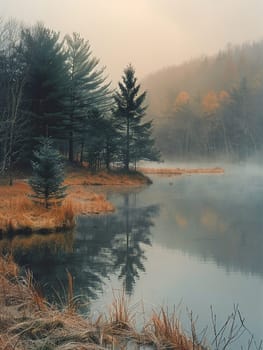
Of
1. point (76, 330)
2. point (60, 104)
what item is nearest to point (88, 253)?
point (76, 330)

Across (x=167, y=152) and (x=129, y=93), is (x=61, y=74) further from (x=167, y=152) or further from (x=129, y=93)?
(x=167, y=152)

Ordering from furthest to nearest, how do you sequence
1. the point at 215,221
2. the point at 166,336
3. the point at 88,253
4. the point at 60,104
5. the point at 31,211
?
the point at 60,104
the point at 215,221
the point at 31,211
the point at 88,253
the point at 166,336

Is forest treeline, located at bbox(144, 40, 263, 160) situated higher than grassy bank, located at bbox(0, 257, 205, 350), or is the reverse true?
forest treeline, located at bbox(144, 40, 263, 160)

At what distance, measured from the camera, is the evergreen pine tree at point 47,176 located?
5.61 meters

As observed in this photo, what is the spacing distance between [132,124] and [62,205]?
2.03 m

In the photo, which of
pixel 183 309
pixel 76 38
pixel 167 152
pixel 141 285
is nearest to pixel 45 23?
pixel 76 38

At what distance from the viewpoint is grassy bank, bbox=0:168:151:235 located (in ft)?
17.5

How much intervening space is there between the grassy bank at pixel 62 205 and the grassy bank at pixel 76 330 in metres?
2.77

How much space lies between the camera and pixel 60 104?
6555 millimetres

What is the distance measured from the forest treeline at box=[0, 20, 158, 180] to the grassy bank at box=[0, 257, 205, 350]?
4.04m

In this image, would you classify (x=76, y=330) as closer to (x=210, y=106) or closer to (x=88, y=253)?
(x=88, y=253)

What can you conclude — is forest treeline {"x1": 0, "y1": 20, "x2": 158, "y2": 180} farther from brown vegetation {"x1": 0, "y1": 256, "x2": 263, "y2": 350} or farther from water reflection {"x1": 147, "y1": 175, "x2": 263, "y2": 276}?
brown vegetation {"x1": 0, "y1": 256, "x2": 263, "y2": 350}

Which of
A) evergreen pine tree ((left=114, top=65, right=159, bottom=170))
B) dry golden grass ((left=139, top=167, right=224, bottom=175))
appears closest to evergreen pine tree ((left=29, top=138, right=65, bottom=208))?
evergreen pine tree ((left=114, top=65, right=159, bottom=170))

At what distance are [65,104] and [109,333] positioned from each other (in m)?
4.70
